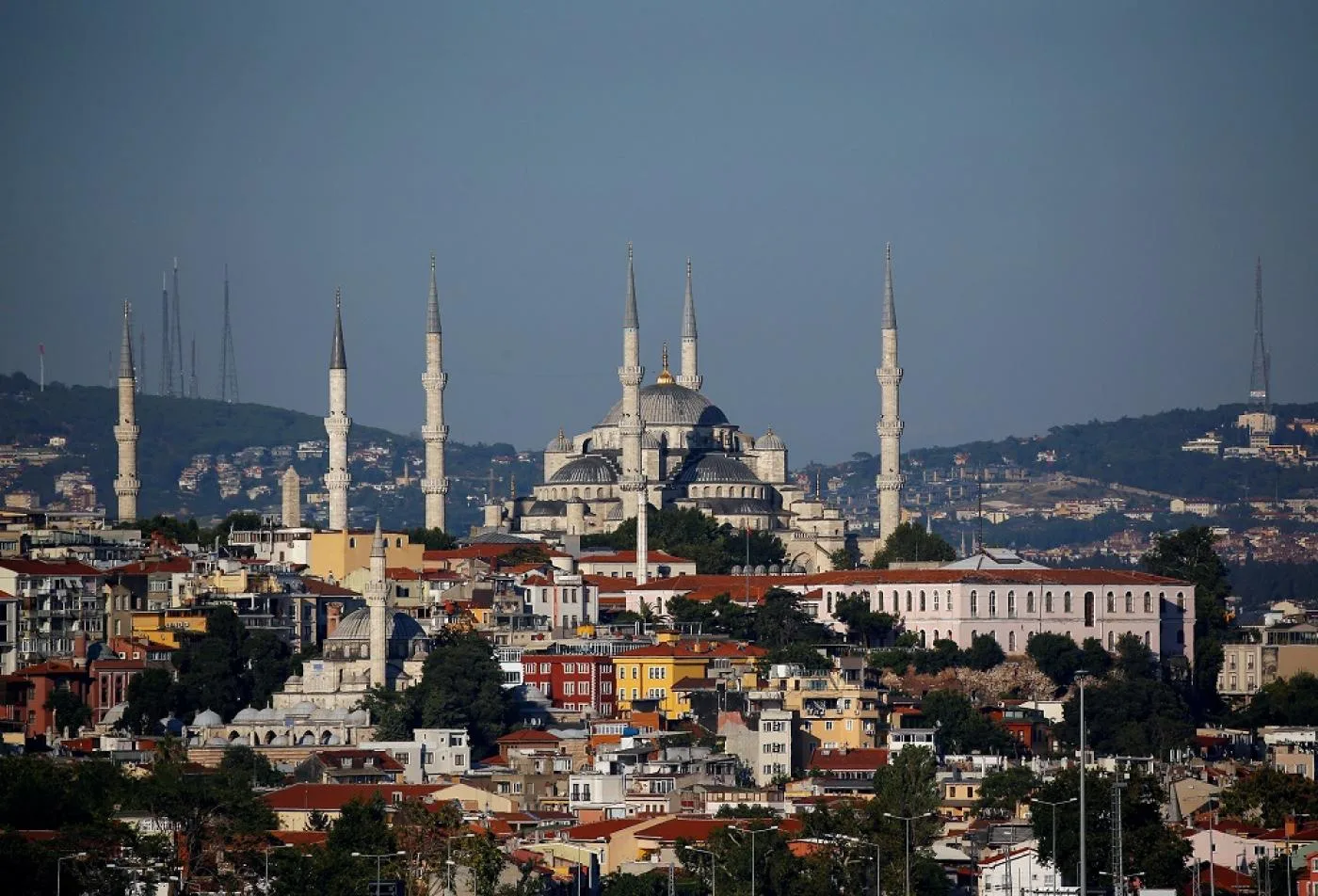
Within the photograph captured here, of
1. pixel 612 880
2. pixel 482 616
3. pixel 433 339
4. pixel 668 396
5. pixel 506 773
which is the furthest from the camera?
pixel 668 396

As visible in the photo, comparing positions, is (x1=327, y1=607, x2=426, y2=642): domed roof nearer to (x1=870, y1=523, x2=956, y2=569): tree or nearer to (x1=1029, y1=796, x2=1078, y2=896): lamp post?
(x1=870, y1=523, x2=956, y2=569): tree

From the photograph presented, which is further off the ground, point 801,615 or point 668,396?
point 668,396

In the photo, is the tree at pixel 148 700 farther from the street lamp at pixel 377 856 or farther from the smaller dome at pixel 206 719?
the street lamp at pixel 377 856

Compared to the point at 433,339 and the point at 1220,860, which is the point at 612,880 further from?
the point at 433,339

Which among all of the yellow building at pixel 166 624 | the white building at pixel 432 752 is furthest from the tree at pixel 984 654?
the yellow building at pixel 166 624

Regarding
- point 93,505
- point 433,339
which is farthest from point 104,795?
point 93,505

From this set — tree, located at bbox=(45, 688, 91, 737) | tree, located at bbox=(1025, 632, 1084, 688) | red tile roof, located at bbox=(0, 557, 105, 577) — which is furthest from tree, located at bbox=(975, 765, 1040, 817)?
red tile roof, located at bbox=(0, 557, 105, 577)

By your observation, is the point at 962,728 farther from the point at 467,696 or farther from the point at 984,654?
the point at 467,696
